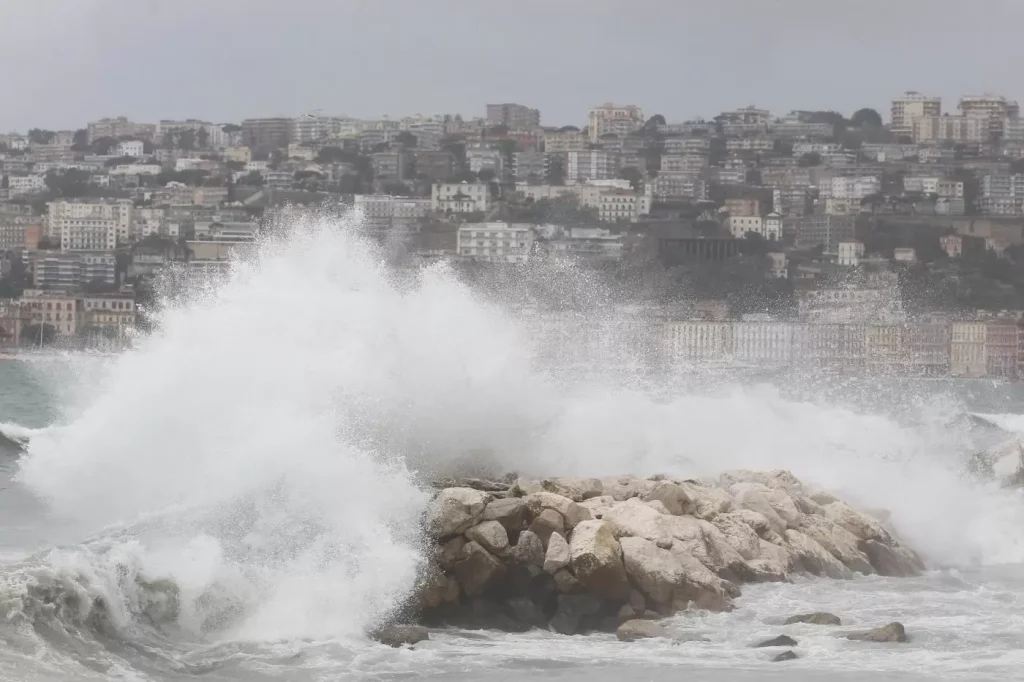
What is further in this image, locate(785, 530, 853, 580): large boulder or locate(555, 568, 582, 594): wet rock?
locate(785, 530, 853, 580): large boulder

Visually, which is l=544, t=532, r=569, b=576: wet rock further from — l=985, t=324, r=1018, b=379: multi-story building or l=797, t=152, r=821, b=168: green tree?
l=797, t=152, r=821, b=168: green tree

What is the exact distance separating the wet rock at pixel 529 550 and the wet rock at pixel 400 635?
0.93m

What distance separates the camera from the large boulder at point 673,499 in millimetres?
12438

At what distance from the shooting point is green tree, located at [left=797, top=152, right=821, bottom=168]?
282 ft

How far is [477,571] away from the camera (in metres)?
11.0

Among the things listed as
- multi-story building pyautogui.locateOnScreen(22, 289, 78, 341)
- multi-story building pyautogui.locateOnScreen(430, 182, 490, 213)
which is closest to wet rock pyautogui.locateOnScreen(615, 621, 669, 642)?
multi-story building pyautogui.locateOnScreen(22, 289, 78, 341)

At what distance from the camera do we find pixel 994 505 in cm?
1564

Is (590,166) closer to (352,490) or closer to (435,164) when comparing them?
(435,164)

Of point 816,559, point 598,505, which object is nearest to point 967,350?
point 816,559

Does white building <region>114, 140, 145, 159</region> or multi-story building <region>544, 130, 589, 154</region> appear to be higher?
multi-story building <region>544, 130, 589, 154</region>

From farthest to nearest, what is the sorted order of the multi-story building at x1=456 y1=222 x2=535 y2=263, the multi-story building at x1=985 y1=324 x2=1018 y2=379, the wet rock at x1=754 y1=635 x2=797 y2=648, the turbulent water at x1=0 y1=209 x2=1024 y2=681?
the multi-story building at x1=456 y1=222 x2=535 y2=263, the multi-story building at x1=985 y1=324 x2=1018 y2=379, the wet rock at x1=754 y1=635 x2=797 y2=648, the turbulent water at x1=0 y1=209 x2=1024 y2=681

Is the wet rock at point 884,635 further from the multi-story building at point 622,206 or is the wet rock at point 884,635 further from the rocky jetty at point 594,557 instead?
the multi-story building at point 622,206

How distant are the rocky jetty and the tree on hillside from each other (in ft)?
282

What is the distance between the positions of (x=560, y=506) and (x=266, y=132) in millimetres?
87017
